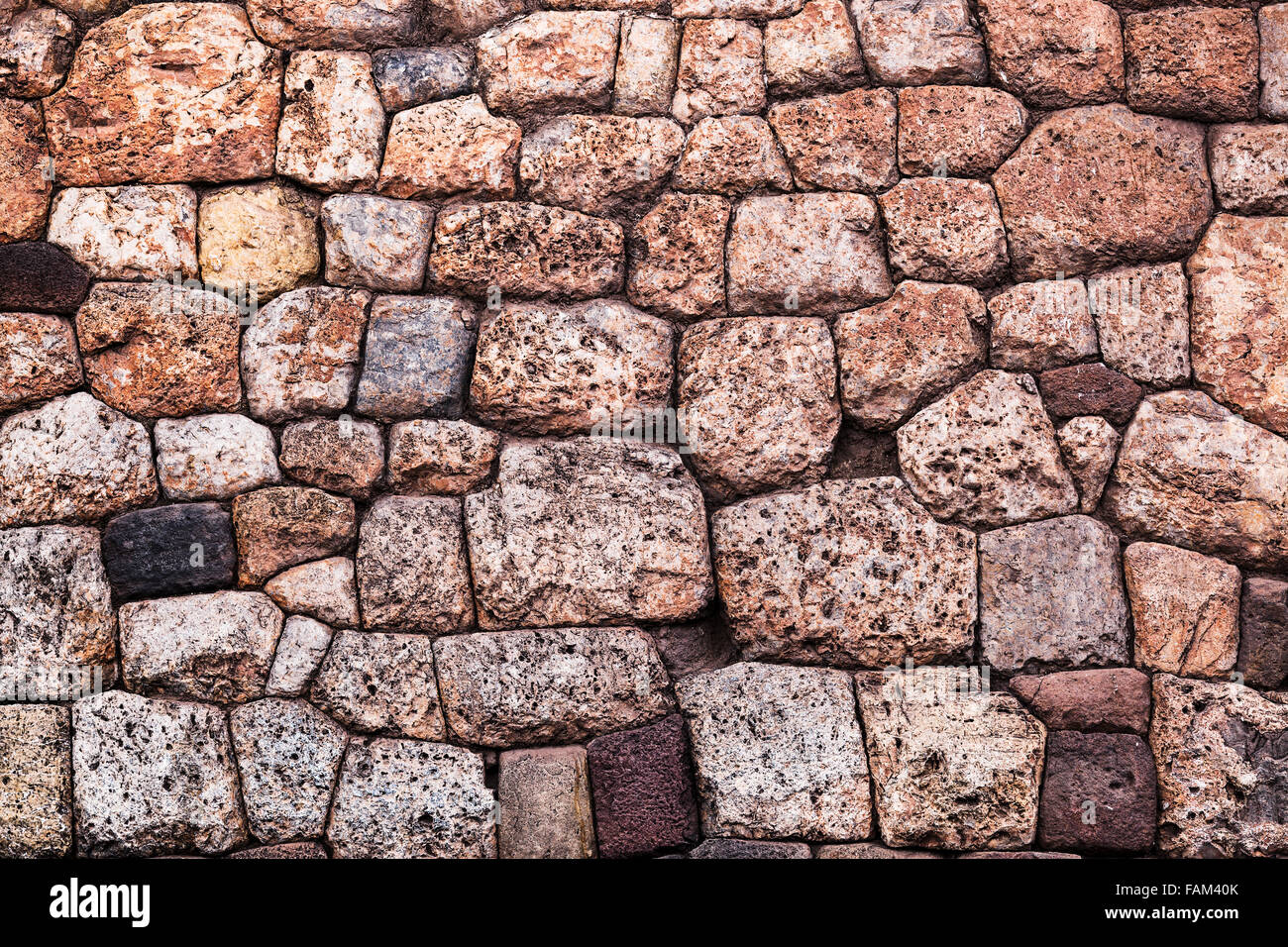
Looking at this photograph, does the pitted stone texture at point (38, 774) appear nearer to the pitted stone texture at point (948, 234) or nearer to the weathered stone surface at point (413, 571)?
the weathered stone surface at point (413, 571)

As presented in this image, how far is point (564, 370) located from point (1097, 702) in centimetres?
167

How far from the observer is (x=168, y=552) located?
8.63 feet

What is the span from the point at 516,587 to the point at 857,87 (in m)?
1.70

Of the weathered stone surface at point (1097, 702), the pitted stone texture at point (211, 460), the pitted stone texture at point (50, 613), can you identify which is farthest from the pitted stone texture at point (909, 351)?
the pitted stone texture at point (50, 613)

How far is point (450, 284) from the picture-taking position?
107 inches

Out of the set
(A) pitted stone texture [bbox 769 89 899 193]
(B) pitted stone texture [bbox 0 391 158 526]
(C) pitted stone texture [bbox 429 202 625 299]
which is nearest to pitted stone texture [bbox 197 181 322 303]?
(C) pitted stone texture [bbox 429 202 625 299]

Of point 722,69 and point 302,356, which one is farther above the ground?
point 722,69

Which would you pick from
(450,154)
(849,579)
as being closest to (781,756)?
(849,579)

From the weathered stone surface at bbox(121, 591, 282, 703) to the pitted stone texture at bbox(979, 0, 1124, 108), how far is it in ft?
8.39

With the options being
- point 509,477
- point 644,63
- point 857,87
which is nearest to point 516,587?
point 509,477

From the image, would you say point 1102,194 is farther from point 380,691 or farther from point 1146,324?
point 380,691

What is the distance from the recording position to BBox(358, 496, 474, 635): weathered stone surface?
263 cm

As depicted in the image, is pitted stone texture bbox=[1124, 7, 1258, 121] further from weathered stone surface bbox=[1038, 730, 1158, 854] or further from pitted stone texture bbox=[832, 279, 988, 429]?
weathered stone surface bbox=[1038, 730, 1158, 854]

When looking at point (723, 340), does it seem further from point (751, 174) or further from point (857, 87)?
point (857, 87)
